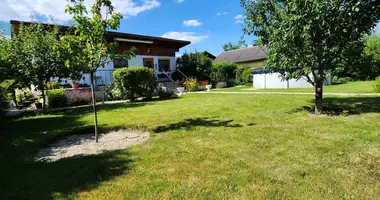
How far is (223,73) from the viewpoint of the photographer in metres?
27.8

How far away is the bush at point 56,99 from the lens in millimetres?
14398

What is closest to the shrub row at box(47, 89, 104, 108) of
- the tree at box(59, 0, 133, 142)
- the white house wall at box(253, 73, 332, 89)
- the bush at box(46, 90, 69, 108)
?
the bush at box(46, 90, 69, 108)

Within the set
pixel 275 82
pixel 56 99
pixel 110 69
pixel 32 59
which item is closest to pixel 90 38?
pixel 32 59

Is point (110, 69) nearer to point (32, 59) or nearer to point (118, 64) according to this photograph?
point (118, 64)

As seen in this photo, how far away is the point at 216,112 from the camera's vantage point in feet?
29.7

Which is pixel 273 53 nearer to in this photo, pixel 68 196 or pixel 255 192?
pixel 255 192

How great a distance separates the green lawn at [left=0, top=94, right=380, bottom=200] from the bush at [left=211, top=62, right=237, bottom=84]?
19901 mm

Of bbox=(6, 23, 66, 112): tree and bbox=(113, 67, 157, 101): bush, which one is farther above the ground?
bbox=(6, 23, 66, 112): tree

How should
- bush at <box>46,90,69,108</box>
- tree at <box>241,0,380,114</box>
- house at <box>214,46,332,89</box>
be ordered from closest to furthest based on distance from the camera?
tree at <box>241,0,380,114</box>
bush at <box>46,90,69,108</box>
house at <box>214,46,332,89</box>

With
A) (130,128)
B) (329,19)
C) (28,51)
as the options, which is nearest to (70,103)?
(28,51)

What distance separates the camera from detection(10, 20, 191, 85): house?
2183 centimetres

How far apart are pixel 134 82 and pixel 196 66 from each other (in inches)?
504

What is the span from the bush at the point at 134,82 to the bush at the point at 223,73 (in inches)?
483

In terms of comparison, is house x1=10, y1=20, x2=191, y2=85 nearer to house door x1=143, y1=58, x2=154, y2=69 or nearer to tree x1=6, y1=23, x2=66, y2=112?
house door x1=143, y1=58, x2=154, y2=69
